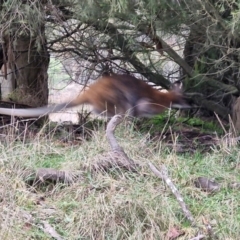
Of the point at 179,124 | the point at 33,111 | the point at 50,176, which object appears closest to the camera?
the point at 50,176

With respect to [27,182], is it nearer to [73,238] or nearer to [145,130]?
[73,238]

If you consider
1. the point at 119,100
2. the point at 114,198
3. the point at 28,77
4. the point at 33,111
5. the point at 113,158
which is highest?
the point at 28,77

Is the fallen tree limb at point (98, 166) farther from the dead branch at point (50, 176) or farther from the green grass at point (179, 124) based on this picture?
the green grass at point (179, 124)

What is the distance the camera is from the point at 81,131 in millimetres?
7129

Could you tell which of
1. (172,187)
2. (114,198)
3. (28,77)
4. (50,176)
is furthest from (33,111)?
(172,187)

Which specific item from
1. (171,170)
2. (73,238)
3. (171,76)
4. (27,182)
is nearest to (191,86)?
(171,76)

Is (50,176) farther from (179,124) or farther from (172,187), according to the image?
(179,124)

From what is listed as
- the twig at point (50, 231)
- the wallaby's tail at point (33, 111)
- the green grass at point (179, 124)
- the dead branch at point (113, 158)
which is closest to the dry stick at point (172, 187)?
the dead branch at point (113, 158)

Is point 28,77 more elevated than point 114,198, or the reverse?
point 28,77

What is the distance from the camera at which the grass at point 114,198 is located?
4504 millimetres

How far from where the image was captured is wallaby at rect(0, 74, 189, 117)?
6.74 m

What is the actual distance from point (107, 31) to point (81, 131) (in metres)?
1.25

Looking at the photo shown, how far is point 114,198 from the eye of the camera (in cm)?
473

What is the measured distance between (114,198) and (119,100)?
94.7 inches
